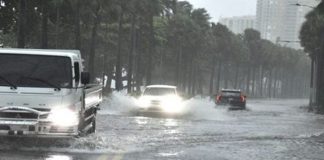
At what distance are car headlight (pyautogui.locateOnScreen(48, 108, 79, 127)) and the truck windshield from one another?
62 cm

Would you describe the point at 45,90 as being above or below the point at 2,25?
below

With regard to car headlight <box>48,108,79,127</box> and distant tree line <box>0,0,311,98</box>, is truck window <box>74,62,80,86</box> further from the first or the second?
distant tree line <box>0,0,311,98</box>

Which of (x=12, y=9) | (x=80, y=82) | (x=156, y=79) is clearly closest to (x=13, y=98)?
(x=80, y=82)

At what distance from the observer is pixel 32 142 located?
1427 cm

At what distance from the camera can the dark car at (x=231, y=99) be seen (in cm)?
4366

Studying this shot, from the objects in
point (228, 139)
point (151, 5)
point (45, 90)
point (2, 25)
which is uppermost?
point (151, 5)

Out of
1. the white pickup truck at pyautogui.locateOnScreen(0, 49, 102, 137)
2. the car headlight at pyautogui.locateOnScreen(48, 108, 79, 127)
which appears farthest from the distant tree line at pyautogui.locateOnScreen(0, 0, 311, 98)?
the car headlight at pyautogui.locateOnScreen(48, 108, 79, 127)

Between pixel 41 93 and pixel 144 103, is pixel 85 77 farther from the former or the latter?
pixel 144 103

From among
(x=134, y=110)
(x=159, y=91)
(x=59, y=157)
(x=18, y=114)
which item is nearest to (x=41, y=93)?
(x=18, y=114)

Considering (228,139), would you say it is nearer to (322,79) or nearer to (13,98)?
(13,98)

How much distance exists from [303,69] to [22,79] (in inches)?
7289

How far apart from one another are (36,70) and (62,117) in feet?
4.43

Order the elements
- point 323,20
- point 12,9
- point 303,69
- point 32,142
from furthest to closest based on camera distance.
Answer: point 303,69
point 323,20
point 12,9
point 32,142

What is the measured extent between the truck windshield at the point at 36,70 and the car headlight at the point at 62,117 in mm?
618
